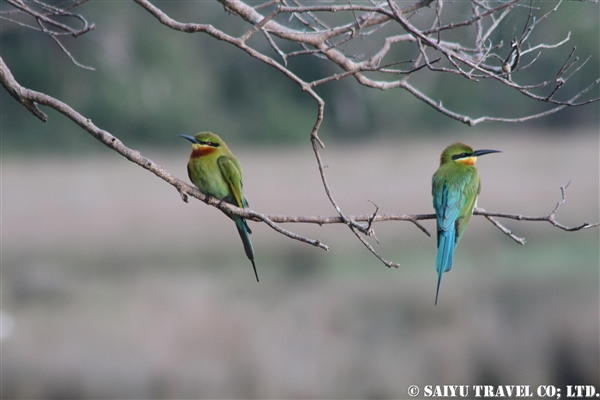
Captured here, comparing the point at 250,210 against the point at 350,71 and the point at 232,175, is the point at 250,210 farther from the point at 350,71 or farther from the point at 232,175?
the point at 232,175

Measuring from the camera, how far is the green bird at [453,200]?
125 inches

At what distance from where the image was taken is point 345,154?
1442 centimetres

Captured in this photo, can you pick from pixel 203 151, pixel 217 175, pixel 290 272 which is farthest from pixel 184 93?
pixel 217 175

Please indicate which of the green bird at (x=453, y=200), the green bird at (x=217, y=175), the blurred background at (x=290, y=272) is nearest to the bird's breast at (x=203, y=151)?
the green bird at (x=217, y=175)

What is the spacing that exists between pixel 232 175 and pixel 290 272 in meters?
6.30

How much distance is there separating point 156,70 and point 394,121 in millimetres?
6020

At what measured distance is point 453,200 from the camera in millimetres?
3336

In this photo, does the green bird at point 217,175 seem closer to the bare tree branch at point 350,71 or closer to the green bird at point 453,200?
the bare tree branch at point 350,71

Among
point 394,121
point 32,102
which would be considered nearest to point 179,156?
point 394,121

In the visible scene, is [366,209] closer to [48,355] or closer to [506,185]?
[506,185]

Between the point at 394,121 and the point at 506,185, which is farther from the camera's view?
the point at 394,121

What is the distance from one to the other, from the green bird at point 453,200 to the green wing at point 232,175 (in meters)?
0.93

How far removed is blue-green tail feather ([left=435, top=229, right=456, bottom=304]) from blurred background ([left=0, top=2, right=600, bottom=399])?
1.67 ft

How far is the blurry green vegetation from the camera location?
16281mm
